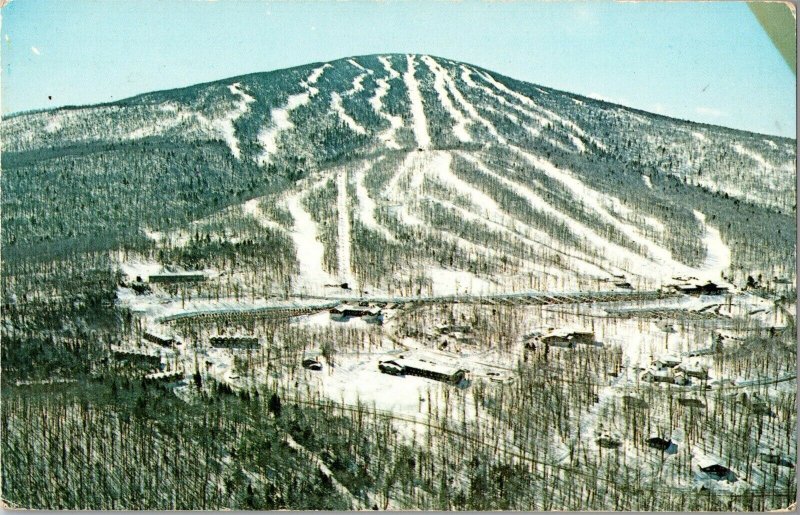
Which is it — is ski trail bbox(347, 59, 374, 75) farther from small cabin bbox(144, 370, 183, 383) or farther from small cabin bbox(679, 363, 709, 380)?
small cabin bbox(679, 363, 709, 380)

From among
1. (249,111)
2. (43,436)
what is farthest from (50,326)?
(249,111)

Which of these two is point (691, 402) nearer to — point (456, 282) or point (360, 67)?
point (456, 282)

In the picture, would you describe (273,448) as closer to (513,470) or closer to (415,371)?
(415,371)

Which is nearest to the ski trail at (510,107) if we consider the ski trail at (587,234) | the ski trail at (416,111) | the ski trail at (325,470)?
the ski trail at (416,111)

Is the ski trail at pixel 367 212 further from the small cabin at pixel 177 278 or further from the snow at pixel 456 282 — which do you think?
the small cabin at pixel 177 278

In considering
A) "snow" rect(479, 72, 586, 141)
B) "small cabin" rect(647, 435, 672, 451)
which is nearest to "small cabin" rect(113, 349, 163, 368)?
"small cabin" rect(647, 435, 672, 451)

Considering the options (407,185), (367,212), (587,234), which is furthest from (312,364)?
(587,234)
